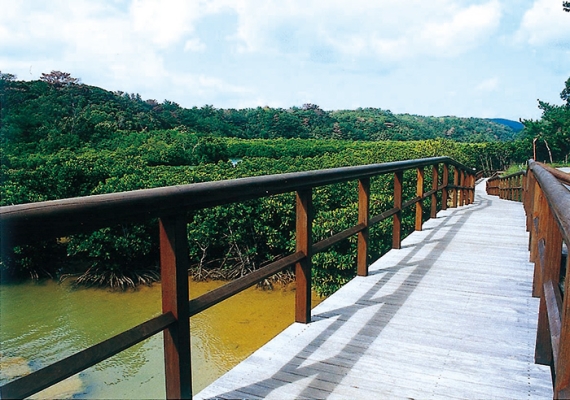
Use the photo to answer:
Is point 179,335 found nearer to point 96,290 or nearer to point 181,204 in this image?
point 181,204

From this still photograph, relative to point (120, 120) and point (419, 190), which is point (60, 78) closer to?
point (120, 120)

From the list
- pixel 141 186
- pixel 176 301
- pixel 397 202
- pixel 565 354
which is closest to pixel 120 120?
pixel 141 186

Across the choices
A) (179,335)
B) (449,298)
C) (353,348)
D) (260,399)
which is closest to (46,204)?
(179,335)

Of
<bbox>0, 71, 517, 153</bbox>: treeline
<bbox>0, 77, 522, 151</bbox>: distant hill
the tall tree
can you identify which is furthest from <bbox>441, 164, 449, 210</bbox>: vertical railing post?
the tall tree

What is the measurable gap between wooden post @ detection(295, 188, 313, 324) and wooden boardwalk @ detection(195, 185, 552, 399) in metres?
0.10

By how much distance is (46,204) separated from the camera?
4.00 ft

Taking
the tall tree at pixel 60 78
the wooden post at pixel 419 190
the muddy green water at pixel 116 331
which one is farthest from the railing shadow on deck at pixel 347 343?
the tall tree at pixel 60 78

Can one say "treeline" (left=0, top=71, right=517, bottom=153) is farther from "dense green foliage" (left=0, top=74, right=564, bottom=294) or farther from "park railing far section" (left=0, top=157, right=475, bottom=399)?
"park railing far section" (left=0, top=157, right=475, bottom=399)

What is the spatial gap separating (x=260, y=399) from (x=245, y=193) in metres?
0.91

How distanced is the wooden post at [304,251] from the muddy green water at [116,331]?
647 cm

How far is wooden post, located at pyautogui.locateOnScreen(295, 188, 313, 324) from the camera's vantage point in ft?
9.33

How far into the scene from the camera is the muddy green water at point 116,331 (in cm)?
910

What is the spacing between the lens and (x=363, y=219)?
398 centimetres

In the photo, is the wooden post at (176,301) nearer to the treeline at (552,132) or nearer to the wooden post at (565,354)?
the wooden post at (565,354)
